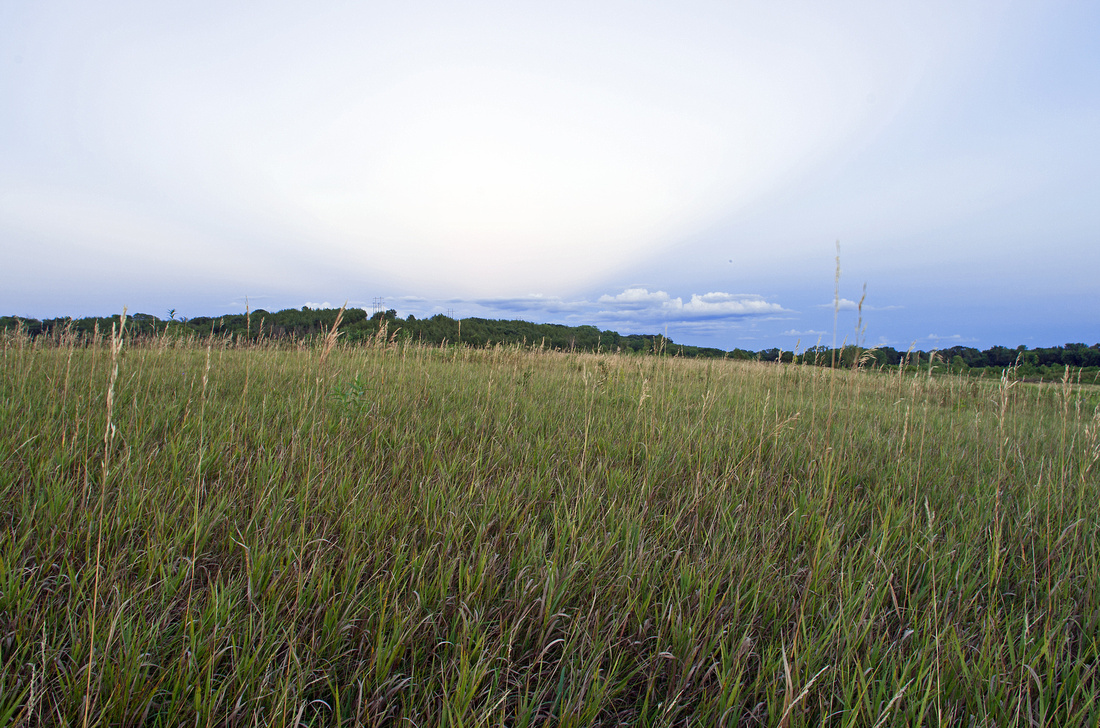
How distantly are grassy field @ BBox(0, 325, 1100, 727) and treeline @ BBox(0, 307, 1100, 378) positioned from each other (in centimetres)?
88

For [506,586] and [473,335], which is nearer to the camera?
[506,586]

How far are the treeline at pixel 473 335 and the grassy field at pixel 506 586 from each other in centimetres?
88

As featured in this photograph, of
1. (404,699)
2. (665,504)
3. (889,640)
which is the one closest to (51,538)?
(404,699)

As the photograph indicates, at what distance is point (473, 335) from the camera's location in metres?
41.3

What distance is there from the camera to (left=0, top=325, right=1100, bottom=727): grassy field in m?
1.21

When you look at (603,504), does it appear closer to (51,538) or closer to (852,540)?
(852,540)

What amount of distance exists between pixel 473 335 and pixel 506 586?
40.5 metres

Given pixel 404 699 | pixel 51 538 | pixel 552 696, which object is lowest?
pixel 552 696

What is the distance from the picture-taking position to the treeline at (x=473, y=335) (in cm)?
409

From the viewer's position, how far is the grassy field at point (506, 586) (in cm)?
121

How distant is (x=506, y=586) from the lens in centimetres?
167

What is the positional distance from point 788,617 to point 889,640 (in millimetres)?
384

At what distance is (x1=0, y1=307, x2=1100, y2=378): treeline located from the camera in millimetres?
4090

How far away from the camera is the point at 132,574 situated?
5.23 ft
